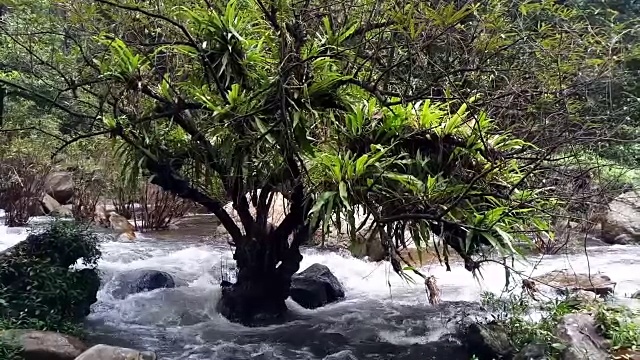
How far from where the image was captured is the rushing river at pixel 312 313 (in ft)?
17.6

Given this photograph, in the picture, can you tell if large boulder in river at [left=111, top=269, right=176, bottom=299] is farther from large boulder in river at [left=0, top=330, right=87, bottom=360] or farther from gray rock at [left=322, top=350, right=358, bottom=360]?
gray rock at [left=322, top=350, right=358, bottom=360]

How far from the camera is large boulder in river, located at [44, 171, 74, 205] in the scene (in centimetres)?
1192

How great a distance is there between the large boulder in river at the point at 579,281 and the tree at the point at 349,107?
2.13 metres

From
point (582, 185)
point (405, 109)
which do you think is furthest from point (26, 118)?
point (582, 185)

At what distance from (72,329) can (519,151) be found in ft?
12.3

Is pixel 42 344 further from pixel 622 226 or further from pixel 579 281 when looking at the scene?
pixel 622 226

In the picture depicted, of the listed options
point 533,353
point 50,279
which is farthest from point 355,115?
point 50,279

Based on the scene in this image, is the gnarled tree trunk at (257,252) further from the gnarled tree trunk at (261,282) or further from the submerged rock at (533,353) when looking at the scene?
the submerged rock at (533,353)

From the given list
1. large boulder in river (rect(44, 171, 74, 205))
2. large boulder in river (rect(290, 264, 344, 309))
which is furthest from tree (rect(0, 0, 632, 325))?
large boulder in river (rect(44, 171, 74, 205))

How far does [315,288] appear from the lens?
6680 mm

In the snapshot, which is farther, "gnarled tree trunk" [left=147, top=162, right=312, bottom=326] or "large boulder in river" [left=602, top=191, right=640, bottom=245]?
"large boulder in river" [left=602, top=191, right=640, bottom=245]

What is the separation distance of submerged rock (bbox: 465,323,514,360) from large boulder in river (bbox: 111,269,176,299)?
11.8 feet

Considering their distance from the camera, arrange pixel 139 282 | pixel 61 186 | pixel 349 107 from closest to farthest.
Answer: pixel 349 107
pixel 139 282
pixel 61 186

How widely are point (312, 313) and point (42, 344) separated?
8.79ft
